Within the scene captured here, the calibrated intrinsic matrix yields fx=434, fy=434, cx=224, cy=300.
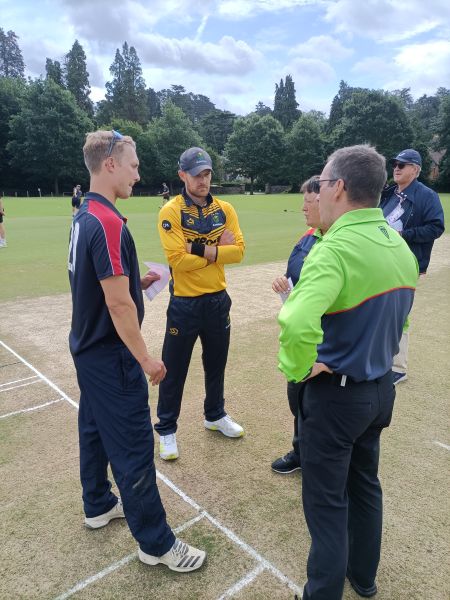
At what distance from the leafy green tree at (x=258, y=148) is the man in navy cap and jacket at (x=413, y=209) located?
6938 cm

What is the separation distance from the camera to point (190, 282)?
377cm

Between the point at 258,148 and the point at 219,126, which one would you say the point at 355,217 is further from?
the point at 219,126

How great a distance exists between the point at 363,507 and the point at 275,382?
2.82m

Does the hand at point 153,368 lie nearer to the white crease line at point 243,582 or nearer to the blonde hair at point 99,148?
the blonde hair at point 99,148

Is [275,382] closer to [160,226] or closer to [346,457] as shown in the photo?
[160,226]

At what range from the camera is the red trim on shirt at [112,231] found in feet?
7.75

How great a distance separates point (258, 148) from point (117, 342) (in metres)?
75.6

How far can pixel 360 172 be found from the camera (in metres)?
2.03

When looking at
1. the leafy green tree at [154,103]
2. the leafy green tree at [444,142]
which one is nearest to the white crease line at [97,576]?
the leafy green tree at [444,142]

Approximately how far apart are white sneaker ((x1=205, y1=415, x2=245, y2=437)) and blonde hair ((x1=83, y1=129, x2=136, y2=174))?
2.62 meters

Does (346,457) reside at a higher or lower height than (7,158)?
lower

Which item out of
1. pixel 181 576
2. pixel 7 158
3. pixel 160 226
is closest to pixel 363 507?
pixel 181 576

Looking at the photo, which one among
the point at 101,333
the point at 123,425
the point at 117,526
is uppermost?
the point at 101,333

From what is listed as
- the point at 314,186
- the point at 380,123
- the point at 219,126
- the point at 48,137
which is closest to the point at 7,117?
the point at 48,137
